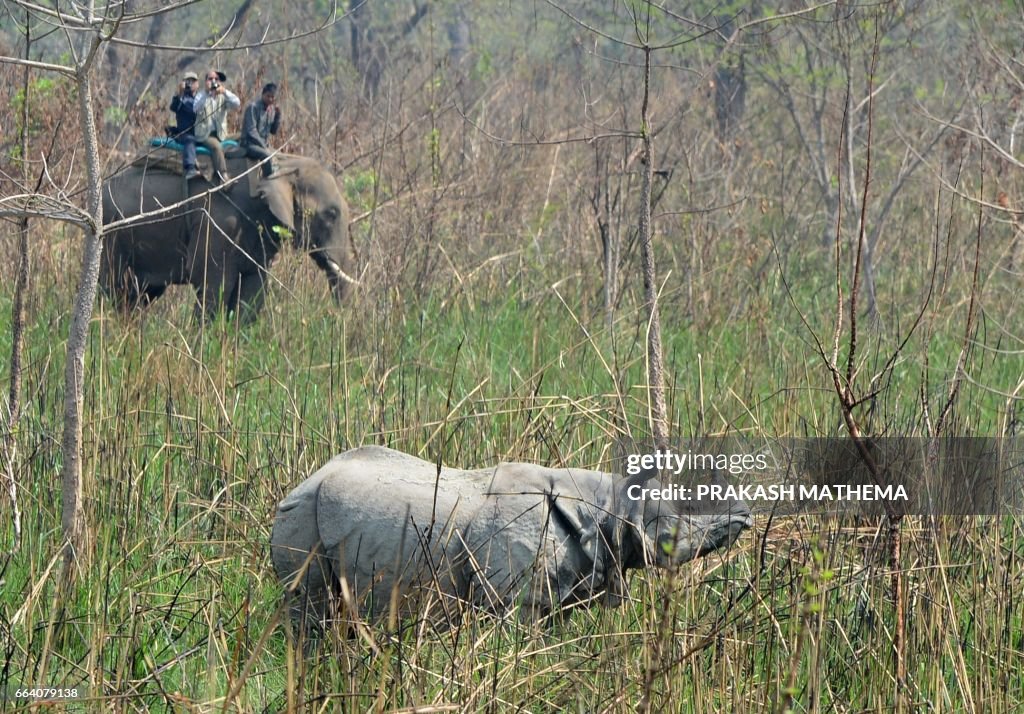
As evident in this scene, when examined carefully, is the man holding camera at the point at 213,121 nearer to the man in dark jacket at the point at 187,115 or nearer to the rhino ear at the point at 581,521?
the man in dark jacket at the point at 187,115

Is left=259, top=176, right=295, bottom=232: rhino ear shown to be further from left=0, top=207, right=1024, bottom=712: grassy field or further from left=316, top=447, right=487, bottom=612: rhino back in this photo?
left=316, top=447, right=487, bottom=612: rhino back

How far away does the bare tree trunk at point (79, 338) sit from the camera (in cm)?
377

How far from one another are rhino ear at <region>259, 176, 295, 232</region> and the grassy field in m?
1.79

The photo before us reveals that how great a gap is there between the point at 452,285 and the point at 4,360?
2.83 metres

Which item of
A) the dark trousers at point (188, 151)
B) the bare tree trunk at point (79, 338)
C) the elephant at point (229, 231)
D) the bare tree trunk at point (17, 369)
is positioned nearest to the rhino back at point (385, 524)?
the bare tree trunk at point (79, 338)

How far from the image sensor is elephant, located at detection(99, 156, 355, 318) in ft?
29.4

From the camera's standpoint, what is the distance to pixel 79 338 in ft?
12.6

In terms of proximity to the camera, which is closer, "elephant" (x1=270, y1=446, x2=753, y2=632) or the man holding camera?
"elephant" (x1=270, y1=446, x2=753, y2=632)

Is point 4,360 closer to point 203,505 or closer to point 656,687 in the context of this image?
point 203,505

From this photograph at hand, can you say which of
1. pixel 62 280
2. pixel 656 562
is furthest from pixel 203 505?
pixel 62 280

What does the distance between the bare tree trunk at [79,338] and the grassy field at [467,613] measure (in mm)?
111

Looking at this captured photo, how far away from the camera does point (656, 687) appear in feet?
11.2

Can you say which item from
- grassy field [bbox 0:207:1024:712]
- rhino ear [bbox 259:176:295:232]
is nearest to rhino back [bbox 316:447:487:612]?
grassy field [bbox 0:207:1024:712]

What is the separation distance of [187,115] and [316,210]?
112 centimetres
